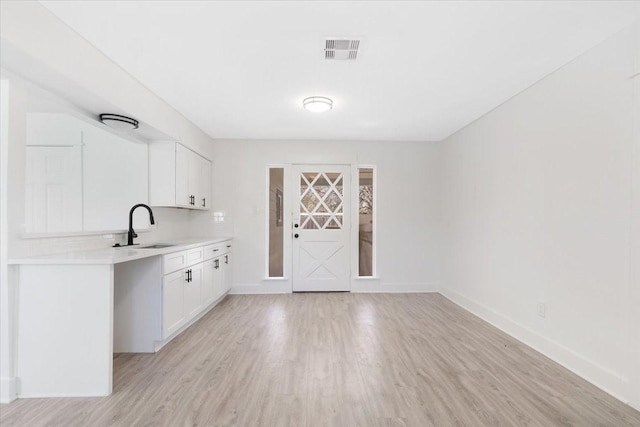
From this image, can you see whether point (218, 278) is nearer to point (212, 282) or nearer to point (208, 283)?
point (212, 282)

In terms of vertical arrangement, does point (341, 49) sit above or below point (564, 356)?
above

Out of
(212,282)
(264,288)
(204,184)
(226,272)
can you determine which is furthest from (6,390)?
(264,288)

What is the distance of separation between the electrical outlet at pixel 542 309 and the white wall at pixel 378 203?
224cm

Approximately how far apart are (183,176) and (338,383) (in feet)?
9.72

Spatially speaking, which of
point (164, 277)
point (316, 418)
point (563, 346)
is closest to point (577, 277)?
point (563, 346)

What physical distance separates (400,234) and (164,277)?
3.54 m

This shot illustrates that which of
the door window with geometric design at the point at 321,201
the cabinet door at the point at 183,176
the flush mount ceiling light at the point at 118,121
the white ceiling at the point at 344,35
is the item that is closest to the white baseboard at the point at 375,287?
the door window with geometric design at the point at 321,201

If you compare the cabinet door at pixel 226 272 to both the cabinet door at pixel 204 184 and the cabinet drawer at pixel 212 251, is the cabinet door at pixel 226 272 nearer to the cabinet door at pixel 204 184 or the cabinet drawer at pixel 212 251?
the cabinet drawer at pixel 212 251

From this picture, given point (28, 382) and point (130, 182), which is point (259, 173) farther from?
point (28, 382)

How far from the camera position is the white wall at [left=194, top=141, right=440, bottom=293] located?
493 cm

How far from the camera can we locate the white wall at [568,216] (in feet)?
6.88

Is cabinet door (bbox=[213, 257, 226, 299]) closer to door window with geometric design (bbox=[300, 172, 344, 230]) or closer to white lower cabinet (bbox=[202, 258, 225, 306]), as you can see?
white lower cabinet (bbox=[202, 258, 225, 306])

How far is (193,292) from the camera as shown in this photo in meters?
3.40

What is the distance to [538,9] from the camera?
1.90 m
